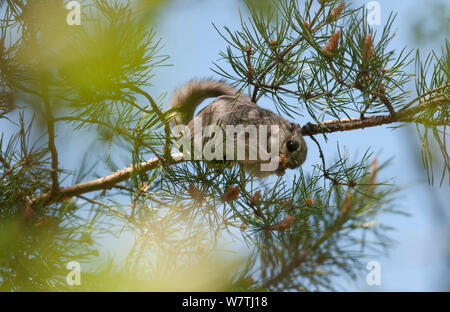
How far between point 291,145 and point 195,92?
21.8 inches

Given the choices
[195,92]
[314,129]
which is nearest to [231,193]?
[314,129]

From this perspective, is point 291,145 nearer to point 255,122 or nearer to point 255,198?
point 255,122

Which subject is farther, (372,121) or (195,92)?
(195,92)

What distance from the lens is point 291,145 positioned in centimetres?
158

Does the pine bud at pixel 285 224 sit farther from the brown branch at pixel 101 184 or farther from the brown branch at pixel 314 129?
the brown branch at pixel 101 184

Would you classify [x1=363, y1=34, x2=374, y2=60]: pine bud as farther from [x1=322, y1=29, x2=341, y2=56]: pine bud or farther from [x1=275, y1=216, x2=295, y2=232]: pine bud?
[x1=275, y1=216, x2=295, y2=232]: pine bud

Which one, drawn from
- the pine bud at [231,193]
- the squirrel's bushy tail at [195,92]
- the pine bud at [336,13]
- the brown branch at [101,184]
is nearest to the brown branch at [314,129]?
the brown branch at [101,184]

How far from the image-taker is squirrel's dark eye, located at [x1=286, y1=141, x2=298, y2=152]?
5.17 feet

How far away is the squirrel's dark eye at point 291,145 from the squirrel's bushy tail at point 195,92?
1.43 feet

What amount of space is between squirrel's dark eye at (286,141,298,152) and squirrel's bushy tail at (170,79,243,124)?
435mm

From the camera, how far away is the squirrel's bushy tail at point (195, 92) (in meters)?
1.88

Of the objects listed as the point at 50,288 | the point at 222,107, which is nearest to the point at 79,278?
the point at 50,288
